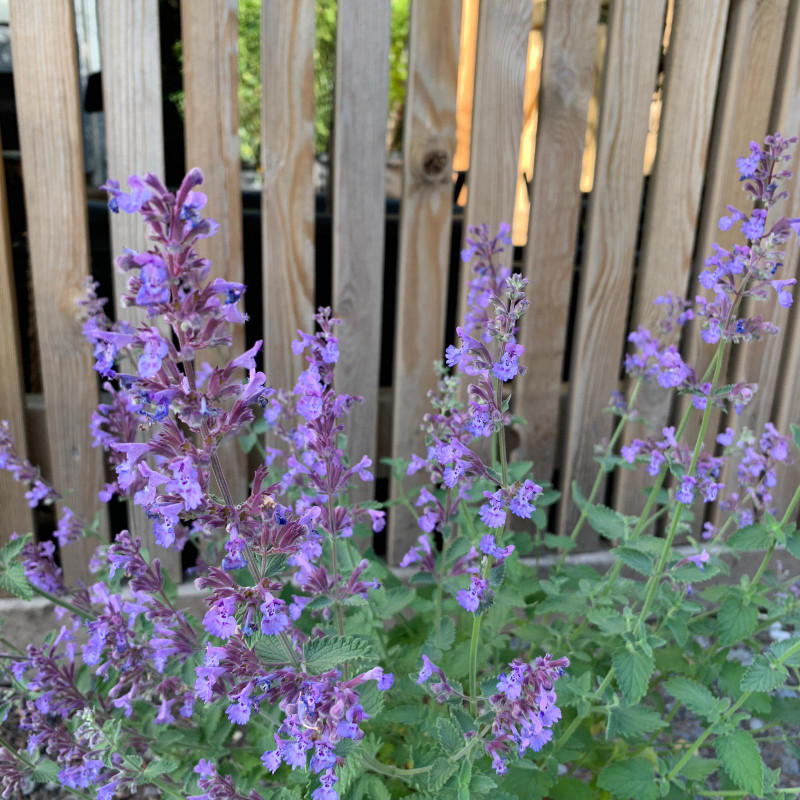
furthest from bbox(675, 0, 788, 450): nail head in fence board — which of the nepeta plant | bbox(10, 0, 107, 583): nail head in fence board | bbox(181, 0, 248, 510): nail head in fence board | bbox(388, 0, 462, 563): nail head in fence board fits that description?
bbox(10, 0, 107, 583): nail head in fence board

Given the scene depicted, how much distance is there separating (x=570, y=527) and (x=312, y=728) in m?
2.08

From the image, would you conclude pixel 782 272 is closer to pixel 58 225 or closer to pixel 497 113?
pixel 497 113

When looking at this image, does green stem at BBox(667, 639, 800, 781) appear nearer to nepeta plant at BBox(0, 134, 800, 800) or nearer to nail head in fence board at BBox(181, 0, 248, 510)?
nepeta plant at BBox(0, 134, 800, 800)

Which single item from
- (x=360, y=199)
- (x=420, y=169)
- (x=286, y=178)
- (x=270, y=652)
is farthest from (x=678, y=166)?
(x=270, y=652)

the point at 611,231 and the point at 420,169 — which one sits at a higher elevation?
the point at 420,169

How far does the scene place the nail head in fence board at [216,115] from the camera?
227 centimetres

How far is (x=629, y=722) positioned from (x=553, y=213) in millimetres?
1694

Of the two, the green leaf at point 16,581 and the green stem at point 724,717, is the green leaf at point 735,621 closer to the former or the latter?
the green stem at point 724,717

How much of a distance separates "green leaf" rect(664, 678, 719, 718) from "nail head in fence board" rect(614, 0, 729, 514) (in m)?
1.28

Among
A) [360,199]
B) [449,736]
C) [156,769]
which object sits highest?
[360,199]

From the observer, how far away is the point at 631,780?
173cm

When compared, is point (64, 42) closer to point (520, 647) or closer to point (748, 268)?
point (748, 268)

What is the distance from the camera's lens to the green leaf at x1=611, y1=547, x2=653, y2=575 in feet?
5.59

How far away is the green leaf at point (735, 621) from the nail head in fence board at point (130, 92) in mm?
1875
